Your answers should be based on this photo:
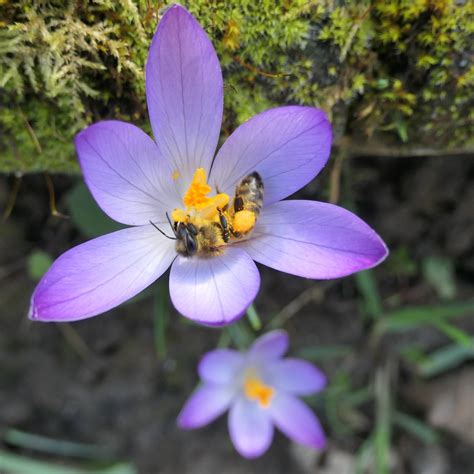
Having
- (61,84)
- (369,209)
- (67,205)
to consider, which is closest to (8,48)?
(61,84)

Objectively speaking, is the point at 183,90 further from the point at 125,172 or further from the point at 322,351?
the point at 322,351

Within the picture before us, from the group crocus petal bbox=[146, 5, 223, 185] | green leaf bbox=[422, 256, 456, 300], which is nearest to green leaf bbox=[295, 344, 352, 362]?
green leaf bbox=[422, 256, 456, 300]

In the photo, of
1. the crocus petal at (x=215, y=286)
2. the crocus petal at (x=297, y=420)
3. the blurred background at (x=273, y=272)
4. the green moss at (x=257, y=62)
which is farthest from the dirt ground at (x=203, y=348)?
the crocus petal at (x=215, y=286)

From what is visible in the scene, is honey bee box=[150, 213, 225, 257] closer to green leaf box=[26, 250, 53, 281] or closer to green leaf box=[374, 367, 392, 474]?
green leaf box=[26, 250, 53, 281]

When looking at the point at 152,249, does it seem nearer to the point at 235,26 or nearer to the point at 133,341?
the point at 235,26

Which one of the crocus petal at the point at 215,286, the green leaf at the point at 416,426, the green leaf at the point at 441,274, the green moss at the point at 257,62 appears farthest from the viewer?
the green leaf at the point at 416,426

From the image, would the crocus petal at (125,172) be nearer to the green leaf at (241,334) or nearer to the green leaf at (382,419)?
the green leaf at (241,334)
